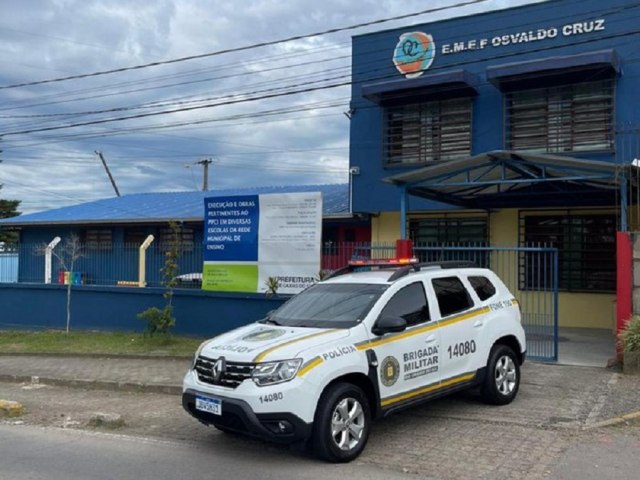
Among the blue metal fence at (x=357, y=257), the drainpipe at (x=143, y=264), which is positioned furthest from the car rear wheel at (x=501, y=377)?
the drainpipe at (x=143, y=264)

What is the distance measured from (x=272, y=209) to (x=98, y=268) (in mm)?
5521

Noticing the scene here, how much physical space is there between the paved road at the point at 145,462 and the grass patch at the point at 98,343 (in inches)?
204

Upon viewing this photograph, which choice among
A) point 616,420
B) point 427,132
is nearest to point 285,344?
point 616,420

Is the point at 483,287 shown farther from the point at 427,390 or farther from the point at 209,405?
the point at 209,405

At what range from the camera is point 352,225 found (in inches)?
728

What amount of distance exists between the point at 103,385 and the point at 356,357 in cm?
558

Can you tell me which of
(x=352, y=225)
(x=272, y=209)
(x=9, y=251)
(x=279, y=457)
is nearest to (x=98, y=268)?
(x=9, y=251)

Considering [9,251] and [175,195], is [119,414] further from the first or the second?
[175,195]

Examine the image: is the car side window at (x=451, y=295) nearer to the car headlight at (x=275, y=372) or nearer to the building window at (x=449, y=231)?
the car headlight at (x=275, y=372)

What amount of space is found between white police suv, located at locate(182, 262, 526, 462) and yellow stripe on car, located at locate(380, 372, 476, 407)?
2cm

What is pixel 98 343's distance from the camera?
539 inches

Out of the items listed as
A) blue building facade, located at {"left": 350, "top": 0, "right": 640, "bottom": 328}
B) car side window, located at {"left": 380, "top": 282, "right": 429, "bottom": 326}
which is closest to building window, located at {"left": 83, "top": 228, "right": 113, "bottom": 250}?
blue building facade, located at {"left": 350, "top": 0, "right": 640, "bottom": 328}

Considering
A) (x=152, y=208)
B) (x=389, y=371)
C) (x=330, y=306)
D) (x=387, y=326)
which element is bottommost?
(x=389, y=371)

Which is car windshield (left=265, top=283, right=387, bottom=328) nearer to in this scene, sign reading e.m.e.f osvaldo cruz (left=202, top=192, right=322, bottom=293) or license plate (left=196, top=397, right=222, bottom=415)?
license plate (left=196, top=397, right=222, bottom=415)
